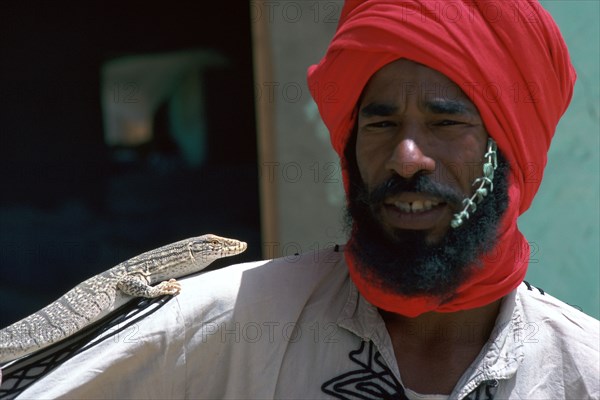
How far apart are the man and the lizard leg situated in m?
0.05

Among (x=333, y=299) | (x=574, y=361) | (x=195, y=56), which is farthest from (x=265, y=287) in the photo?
(x=195, y=56)

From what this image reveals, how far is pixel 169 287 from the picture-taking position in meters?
2.33

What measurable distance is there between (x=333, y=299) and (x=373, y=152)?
439 mm

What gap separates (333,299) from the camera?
236 centimetres

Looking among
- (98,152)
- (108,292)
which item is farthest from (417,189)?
(98,152)

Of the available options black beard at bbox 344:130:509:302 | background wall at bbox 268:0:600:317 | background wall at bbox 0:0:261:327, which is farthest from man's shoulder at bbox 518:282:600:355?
background wall at bbox 0:0:261:327

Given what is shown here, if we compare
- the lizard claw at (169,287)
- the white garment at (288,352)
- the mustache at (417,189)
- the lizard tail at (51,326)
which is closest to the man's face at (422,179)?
the mustache at (417,189)

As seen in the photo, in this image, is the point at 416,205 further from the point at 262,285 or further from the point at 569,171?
the point at 569,171

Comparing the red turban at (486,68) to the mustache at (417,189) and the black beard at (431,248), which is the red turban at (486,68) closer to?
the black beard at (431,248)

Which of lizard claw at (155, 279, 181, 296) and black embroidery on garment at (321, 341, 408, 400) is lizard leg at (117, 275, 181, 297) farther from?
black embroidery on garment at (321, 341, 408, 400)

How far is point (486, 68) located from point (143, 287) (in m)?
1.14

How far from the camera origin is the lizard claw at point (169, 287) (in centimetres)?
232

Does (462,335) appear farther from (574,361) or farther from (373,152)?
(373,152)

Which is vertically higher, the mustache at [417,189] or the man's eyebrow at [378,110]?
the man's eyebrow at [378,110]
